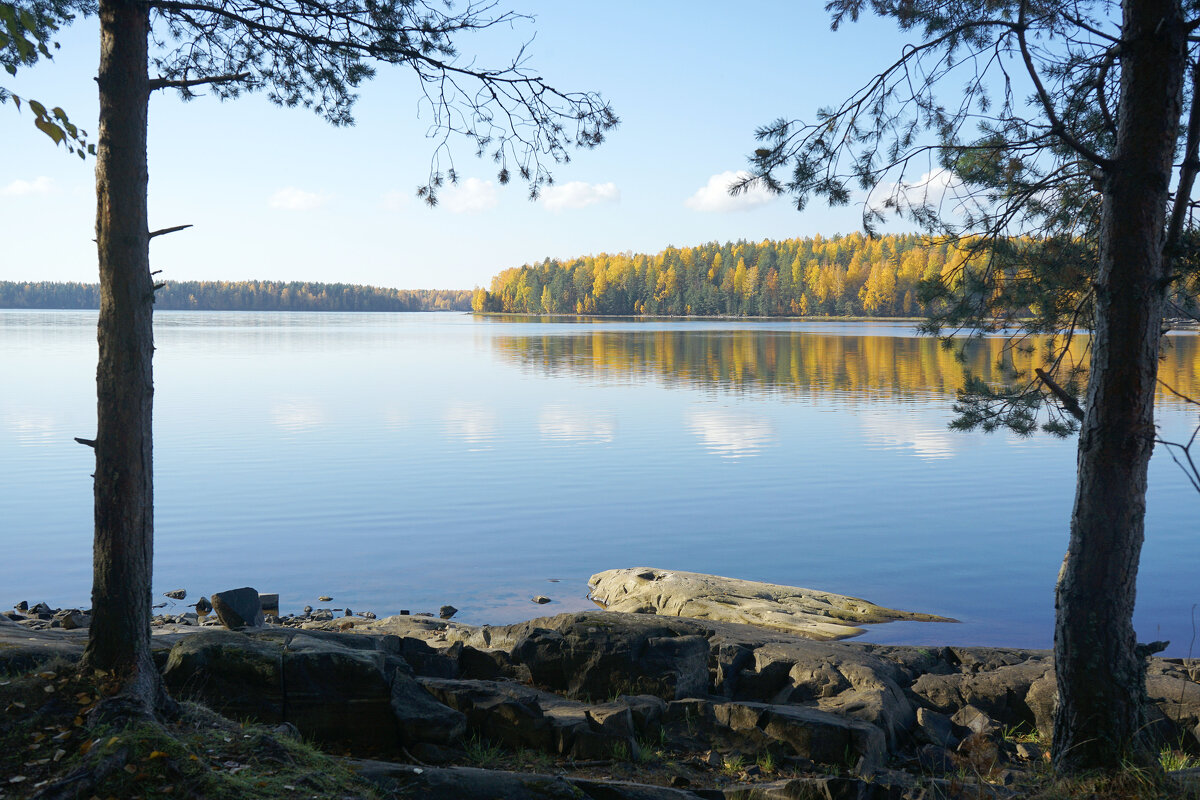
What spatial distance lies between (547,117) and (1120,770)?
5746mm

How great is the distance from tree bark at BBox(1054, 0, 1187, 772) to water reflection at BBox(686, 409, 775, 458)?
51.3ft

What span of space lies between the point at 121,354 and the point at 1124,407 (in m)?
5.74

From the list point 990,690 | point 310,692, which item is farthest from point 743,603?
point 310,692

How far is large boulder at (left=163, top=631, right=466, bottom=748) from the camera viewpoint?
5680mm

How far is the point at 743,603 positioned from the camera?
10.8 metres

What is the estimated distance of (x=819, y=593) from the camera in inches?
451

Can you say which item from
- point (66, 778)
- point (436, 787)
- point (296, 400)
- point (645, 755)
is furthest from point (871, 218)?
point (296, 400)

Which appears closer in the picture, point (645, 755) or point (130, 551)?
point (130, 551)

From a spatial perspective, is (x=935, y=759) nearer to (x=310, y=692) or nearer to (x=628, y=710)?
(x=628, y=710)

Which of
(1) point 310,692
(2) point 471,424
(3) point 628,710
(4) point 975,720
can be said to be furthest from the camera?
(2) point 471,424

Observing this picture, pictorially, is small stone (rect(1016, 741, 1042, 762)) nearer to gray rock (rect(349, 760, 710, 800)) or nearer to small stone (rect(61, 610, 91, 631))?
gray rock (rect(349, 760, 710, 800))

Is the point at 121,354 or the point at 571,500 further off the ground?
the point at 121,354

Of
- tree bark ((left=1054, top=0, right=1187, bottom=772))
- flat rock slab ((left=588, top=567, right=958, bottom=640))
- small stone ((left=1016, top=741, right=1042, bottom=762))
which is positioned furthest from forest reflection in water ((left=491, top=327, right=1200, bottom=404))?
tree bark ((left=1054, top=0, right=1187, bottom=772))

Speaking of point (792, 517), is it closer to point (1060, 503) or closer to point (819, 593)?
point (819, 593)
